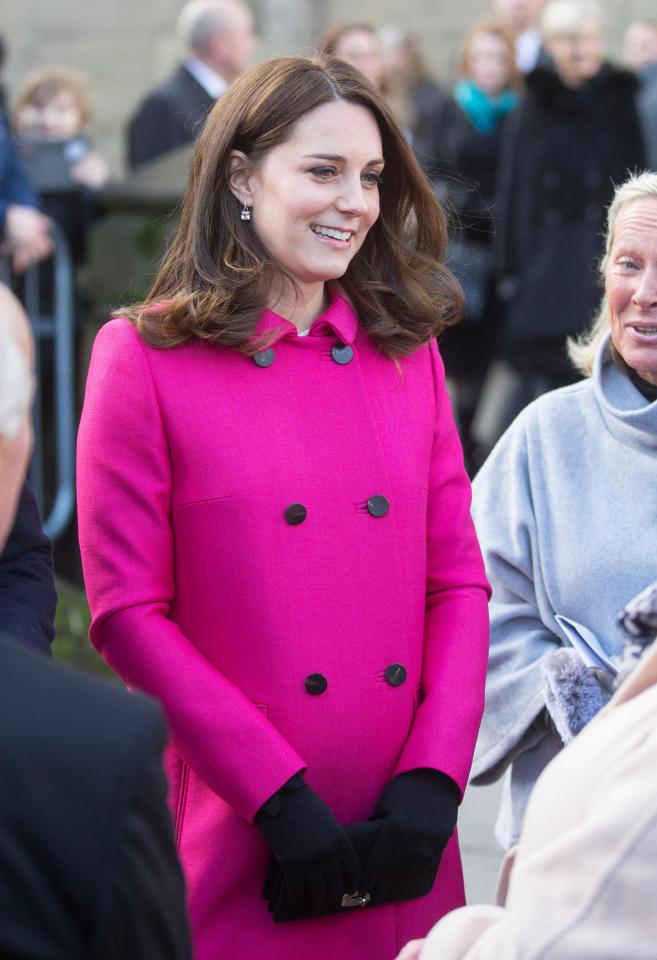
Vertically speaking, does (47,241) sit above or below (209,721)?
below

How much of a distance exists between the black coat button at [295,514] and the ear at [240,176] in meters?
0.57

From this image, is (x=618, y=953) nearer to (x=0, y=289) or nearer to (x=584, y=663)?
Answer: (x=0, y=289)

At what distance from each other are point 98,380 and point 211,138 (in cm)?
49

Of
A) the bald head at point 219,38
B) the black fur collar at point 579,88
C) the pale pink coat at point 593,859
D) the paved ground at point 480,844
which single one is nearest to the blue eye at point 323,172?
the pale pink coat at point 593,859

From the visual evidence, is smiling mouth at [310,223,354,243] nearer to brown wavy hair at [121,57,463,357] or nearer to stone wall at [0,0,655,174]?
brown wavy hair at [121,57,463,357]

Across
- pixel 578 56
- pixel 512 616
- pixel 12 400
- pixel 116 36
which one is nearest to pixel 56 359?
pixel 578 56

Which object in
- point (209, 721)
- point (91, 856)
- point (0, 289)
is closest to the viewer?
point (91, 856)

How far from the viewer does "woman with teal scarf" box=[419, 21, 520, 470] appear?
786 cm

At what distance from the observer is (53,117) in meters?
7.86

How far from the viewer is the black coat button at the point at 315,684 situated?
2.67m

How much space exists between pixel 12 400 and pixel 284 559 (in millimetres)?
1058

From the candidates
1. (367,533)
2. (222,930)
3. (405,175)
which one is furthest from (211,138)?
(222,930)

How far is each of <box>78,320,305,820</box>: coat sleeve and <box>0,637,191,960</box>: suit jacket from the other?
3.06 feet

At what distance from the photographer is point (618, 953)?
1.64 m
